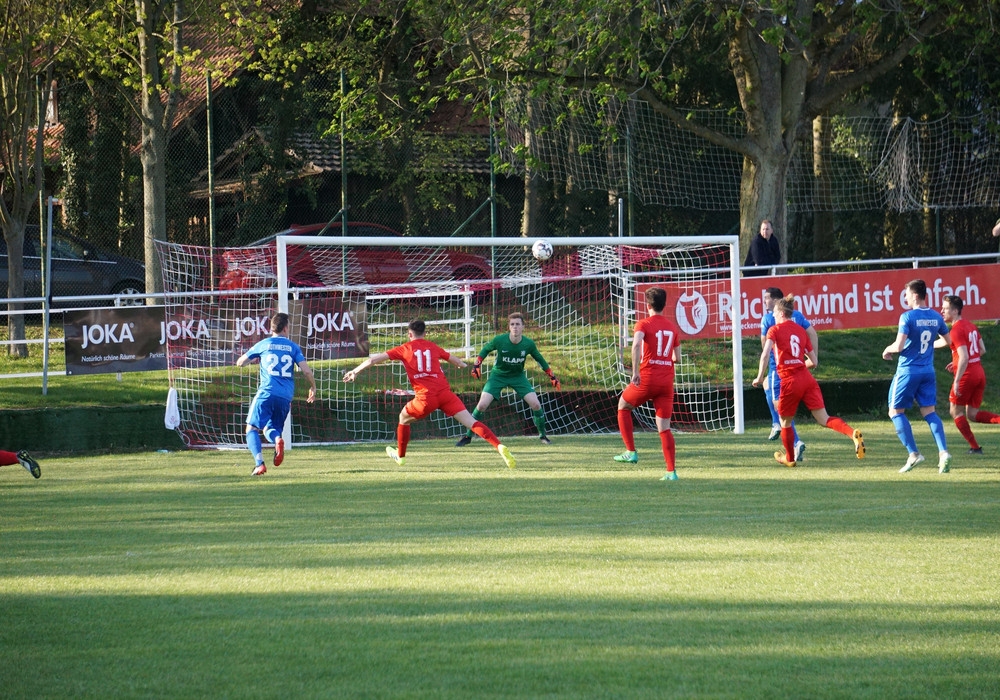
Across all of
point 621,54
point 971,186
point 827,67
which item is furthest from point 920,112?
point 621,54

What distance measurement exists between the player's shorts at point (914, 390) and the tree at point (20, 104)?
13271mm

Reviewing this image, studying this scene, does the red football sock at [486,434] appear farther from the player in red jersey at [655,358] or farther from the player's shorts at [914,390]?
the player's shorts at [914,390]

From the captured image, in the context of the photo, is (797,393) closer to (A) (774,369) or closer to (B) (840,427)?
(B) (840,427)

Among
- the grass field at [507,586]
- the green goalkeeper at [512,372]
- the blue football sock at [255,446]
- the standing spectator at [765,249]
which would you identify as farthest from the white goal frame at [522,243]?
the standing spectator at [765,249]

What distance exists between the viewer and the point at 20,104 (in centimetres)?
1839

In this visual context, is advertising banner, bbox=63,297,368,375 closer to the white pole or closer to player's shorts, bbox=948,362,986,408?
the white pole

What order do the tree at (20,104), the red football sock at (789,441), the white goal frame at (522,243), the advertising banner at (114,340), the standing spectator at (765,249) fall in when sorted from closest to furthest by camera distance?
the red football sock at (789,441) → the white goal frame at (522,243) → the advertising banner at (114,340) → the tree at (20,104) → the standing spectator at (765,249)

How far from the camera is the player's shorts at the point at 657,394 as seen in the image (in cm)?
1063

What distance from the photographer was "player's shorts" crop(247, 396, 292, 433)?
11086 mm

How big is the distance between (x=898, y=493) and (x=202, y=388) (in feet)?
31.1

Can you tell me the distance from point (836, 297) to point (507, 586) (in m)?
12.6

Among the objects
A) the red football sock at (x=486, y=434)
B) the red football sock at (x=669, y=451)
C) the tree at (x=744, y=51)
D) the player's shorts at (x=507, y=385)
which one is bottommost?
the red football sock at (x=669, y=451)

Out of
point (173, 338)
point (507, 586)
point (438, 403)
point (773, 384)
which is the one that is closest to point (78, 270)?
point (173, 338)

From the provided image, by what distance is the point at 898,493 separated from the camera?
9.04 m
